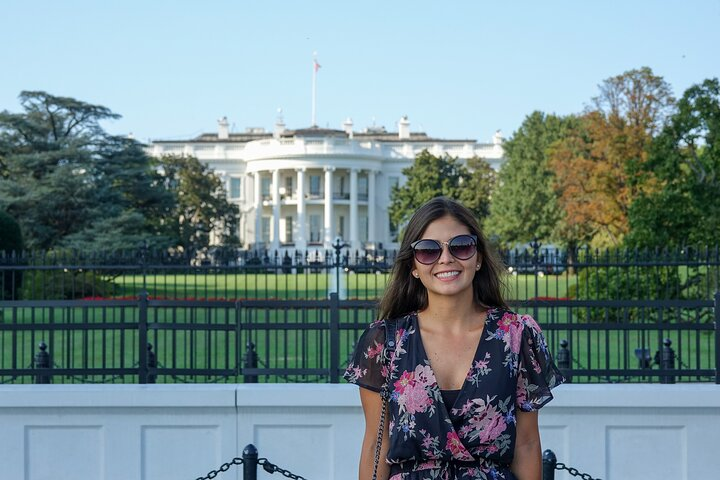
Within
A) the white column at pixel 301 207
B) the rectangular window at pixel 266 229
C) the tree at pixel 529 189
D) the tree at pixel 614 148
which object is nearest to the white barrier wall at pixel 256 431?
the tree at pixel 614 148

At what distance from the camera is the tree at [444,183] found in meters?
50.8

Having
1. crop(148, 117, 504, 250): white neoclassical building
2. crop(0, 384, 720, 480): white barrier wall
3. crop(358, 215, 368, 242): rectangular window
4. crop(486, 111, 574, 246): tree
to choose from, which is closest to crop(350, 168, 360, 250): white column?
crop(148, 117, 504, 250): white neoclassical building

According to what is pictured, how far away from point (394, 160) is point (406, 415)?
7006 cm

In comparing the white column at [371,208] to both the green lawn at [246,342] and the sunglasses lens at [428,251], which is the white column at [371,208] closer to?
the green lawn at [246,342]

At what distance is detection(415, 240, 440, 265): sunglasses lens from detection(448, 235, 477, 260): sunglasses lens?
0.13 ft

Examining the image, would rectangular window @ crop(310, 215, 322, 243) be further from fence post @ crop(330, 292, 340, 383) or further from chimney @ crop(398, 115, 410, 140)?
fence post @ crop(330, 292, 340, 383)

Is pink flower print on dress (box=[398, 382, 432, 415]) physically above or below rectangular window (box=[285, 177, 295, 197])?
below

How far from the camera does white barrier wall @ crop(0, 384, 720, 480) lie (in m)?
5.12

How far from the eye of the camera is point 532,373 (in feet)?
8.64

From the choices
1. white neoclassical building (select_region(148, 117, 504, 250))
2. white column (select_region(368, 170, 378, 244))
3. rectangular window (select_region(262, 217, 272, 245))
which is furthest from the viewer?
rectangular window (select_region(262, 217, 272, 245))

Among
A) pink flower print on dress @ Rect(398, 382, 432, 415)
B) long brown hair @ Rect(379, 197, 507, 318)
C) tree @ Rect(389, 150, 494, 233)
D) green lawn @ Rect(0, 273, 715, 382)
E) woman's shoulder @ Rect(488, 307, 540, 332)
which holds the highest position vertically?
tree @ Rect(389, 150, 494, 233)

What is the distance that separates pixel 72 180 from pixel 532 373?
109 ft

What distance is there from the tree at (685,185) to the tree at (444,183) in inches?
1306

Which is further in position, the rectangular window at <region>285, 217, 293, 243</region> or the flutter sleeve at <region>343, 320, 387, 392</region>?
the rectangular window at <region>285, 217, 293, 243</region>
